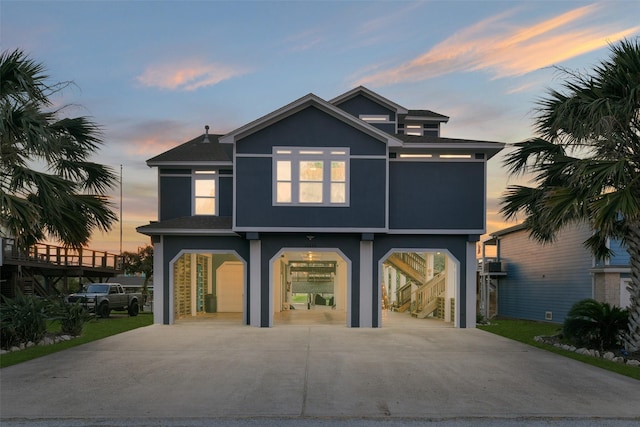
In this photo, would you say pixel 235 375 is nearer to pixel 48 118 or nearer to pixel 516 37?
pixel 48 118

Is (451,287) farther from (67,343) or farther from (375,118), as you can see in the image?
(67,343)

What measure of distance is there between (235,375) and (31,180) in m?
6.53

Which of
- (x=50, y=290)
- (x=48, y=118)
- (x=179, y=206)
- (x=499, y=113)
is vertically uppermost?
(x=499, y=113)

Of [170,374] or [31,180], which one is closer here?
[170,374]

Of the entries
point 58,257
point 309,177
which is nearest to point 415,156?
point 309,177

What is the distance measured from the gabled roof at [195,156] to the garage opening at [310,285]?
5.64 metres

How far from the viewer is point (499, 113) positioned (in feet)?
81.5

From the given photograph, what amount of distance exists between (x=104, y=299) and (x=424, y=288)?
1451 cm

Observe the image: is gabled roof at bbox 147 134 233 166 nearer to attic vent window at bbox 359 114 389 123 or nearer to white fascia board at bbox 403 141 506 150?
attic vent window at bbox 359 114 389 123

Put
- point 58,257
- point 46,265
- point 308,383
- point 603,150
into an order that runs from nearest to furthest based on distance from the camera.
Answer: point 308,383 → point 603,150 → point 46,265 → point 58,257

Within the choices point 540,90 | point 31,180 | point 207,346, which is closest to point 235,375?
point 207,346

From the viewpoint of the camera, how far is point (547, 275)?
82.1 feet

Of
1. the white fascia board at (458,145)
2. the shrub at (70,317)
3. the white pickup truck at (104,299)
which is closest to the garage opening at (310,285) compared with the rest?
the white fascia board at (458,145)

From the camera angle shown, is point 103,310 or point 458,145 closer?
point 458,145
